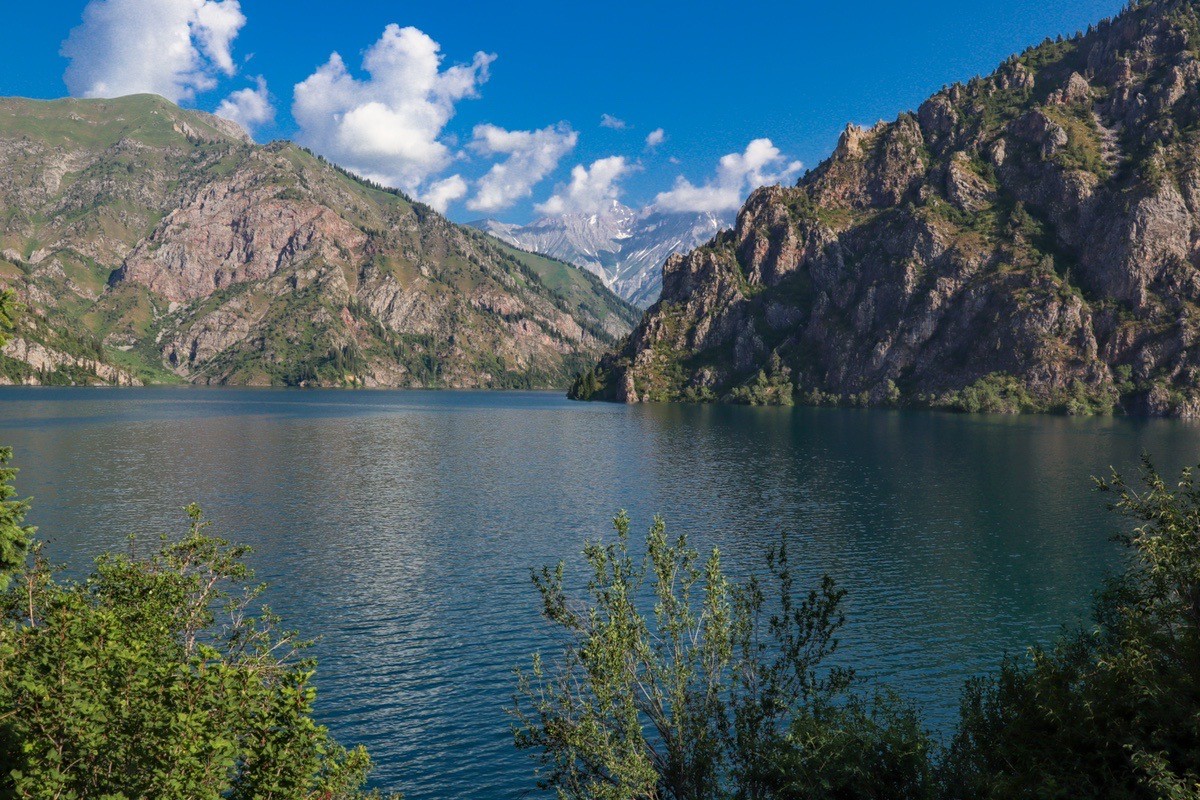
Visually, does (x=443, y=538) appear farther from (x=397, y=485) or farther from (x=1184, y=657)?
(x=1184, y=657)

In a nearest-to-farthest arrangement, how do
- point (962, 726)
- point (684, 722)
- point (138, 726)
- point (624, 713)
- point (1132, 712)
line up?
point (138, 726), point (1132, 712), point (624, 713), point (684, 722), point (962, 726)

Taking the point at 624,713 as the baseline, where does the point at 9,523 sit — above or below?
above

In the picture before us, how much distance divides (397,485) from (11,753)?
117m

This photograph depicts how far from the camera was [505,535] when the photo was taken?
99.2 m

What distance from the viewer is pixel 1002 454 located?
580 ft

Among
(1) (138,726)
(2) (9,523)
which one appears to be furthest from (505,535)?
(1) (138,726)

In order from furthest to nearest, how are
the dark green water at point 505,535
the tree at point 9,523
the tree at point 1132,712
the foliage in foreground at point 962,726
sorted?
the dark green water at point 505,535, the tree at point 9,523, the foliage in foreground at point 962,726, the tree at point 1132,712

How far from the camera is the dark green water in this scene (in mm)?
52906

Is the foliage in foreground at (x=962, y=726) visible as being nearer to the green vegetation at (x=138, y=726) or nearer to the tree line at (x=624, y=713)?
the tree line at (x=624, y=713)

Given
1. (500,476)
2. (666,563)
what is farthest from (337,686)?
(500,476)

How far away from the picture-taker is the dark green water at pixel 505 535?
52906 millimetres

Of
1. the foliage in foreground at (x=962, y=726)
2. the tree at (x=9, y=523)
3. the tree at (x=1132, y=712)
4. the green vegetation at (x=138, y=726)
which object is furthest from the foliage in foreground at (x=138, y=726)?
the tree at (x=1132, y=712)

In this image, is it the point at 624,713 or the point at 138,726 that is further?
the point at 624,713

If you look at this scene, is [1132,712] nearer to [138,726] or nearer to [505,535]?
[138,726]
